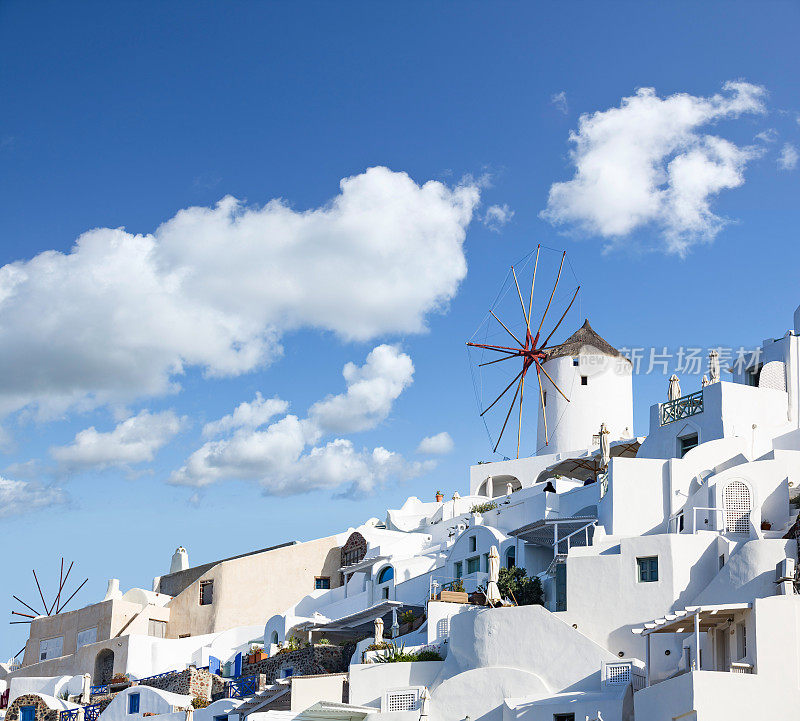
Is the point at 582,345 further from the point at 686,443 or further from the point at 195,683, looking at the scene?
the point at 195,683

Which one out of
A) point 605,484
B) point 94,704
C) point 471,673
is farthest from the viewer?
point 94,704

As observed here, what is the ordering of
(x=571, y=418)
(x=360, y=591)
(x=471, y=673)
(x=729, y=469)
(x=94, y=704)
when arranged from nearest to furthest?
1. (x=471, y=673)
2. (x=729, y=469)
3. (x=94, y=704)
4. (x=360, y=591)
5. (x=571, y=418)

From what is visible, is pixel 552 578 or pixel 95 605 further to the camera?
pixel 95 605

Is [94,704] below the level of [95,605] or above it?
below

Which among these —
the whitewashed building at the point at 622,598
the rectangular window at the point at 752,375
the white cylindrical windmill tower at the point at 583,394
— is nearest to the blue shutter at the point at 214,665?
the whitewashed building at the point at 622,598

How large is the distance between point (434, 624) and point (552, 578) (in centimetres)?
409

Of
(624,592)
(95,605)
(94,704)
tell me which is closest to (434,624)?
(624,592)

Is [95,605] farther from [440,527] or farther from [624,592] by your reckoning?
[624,592]

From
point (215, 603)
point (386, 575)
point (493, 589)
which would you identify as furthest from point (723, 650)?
point (215, 603)

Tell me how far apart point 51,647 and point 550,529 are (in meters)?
33.4

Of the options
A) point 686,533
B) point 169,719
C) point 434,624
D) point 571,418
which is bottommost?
point 169,719

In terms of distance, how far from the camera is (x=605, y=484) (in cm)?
3869

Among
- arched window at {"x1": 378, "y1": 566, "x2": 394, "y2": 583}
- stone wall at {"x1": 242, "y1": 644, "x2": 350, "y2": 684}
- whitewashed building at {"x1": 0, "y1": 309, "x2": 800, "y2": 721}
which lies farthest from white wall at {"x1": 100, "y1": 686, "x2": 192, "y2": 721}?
arched window at {"x1": 378, "y1": 566, "x2": 394, "y2": 583}

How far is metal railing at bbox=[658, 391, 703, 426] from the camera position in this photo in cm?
4122
